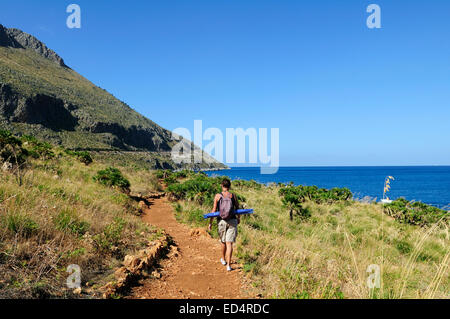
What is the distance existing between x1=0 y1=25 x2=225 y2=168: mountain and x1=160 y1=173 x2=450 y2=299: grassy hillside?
44421 mm

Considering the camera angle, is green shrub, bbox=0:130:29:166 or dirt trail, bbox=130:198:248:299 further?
green shrub, bbox=0:130:29:166

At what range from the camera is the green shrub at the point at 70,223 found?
197 inches

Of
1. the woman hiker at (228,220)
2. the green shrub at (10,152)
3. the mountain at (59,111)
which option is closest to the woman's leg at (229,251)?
the woman hiker at (228,220)

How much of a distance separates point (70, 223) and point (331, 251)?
6.41 metres

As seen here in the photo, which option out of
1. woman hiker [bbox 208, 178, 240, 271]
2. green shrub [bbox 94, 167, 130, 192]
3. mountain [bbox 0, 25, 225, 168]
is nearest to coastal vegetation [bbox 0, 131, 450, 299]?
woman hiker [bbox 208, 178, 240, 271]

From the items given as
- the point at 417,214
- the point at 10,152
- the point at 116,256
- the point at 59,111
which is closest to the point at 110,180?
the point at 10,152

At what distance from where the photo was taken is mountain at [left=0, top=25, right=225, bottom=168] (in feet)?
172

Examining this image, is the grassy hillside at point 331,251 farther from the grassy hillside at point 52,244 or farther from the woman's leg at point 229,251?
the grassy hillside at point 52,244

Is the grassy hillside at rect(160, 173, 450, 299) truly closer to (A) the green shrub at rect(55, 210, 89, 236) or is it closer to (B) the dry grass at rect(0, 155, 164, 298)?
(B) the dry grass at rect(0, 155, 164, 298)

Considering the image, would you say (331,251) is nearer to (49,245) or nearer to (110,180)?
(49,245)

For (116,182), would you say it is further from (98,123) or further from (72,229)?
(98,123)

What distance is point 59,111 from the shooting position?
62844mm
